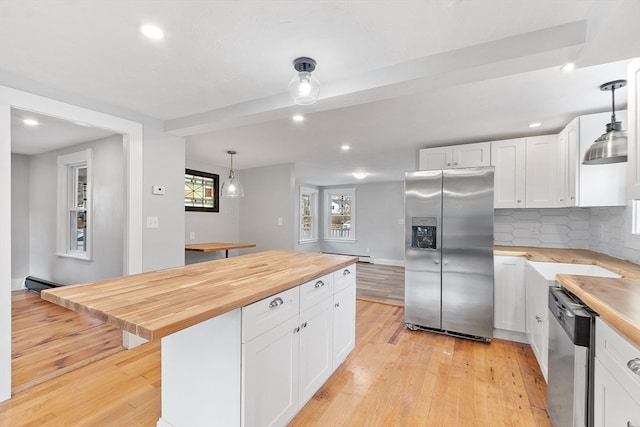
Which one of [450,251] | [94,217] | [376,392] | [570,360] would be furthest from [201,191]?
[570,360]

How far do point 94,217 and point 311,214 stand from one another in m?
5.34

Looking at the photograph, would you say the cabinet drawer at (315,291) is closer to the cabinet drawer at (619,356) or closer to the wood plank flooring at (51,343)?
the cabinet drawer at (619,356)

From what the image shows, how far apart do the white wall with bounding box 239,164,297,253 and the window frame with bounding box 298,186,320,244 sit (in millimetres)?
2151

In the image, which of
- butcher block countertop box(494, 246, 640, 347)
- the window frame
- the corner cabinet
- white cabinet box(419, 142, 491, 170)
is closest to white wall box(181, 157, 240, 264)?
the window frame

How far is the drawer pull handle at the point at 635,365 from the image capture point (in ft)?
3.00

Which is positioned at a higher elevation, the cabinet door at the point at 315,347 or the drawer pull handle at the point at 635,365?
the drawer pull handle at the point at 635,365

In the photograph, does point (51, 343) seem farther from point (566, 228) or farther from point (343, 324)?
point (566, 228)

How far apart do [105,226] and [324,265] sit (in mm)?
2980

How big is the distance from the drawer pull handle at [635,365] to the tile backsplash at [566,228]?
6.48 feet

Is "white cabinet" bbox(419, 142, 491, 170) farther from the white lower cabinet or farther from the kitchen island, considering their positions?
the kitchen island

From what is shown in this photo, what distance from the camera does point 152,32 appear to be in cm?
147

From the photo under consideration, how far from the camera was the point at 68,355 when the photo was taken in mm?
2510

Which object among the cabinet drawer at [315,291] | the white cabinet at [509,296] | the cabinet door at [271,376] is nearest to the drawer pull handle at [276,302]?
the cabinet door at [271,376]

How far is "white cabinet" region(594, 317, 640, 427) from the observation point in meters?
0.94
